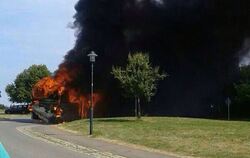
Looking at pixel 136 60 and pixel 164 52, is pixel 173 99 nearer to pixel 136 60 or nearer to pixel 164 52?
pixel 164 52

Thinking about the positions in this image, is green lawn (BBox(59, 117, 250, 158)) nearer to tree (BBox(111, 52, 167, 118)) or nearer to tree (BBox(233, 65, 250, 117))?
tree (BBox(111, 52, 167, 118))

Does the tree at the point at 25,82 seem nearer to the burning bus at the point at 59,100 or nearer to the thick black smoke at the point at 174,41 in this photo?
the thick black smoke at the point at 174,41

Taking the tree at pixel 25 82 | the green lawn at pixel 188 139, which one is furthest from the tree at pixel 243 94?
the tree at pixel 25 82

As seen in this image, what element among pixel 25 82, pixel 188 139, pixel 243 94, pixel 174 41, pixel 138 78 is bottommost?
pixel 188 139

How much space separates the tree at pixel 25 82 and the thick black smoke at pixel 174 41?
50.1m

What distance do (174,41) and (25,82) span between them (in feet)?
182

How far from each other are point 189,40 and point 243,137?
36792mm

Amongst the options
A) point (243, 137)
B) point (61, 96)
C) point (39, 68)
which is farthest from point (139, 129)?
point (39, 68)

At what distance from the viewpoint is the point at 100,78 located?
192 ft

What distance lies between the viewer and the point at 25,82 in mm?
110125

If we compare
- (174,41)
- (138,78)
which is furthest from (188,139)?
(174,41)

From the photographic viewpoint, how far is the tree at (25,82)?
109625mm

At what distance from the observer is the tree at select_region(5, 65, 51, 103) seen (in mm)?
109625

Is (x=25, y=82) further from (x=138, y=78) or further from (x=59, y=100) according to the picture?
(x=138, y=78)
